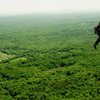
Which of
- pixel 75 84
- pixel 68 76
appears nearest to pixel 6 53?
pixel 68 76

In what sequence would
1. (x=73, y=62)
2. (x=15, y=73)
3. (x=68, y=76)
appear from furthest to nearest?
(x=73, y=62), (x=15, y=73), (x=68, y=76)

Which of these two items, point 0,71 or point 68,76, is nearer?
point 68,76

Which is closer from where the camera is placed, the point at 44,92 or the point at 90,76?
the point at 44,92

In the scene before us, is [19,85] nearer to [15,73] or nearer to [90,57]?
[15,73]

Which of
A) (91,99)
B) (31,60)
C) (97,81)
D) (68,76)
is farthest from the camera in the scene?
(31,60)

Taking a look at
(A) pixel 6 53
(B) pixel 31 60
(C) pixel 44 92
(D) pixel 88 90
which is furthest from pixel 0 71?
(A) pixel 6 53

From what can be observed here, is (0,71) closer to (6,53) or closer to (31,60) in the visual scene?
(31,60)

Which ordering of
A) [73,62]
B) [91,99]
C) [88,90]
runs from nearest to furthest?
[91,99] < [88,90] < [73,62]

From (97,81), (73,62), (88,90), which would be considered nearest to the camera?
(88,90)
